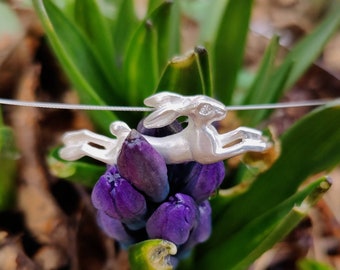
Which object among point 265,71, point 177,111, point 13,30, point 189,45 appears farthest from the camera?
point 189,45

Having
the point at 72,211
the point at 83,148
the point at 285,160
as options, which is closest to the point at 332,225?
the point at 285,160

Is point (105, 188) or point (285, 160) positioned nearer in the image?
point (105, 188)

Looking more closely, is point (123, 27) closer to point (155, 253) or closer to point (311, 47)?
point (311, 47)

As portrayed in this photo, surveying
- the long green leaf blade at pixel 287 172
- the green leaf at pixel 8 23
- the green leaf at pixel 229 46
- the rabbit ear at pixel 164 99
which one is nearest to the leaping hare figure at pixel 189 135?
the rabbit ear at pixel 164 99

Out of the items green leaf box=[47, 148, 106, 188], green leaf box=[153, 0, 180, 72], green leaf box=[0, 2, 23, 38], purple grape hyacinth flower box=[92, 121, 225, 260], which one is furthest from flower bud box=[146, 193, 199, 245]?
green leaf box=[0, 2, 23, 38]

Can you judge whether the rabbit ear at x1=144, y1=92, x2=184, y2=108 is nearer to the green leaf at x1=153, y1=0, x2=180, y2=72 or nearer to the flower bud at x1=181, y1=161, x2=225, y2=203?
the flower bud at x1=181, y1=161, x2=225, y2=203

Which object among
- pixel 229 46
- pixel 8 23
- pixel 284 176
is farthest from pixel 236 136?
pixel 8 23

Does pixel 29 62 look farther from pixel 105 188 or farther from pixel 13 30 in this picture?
pixel 105 188
